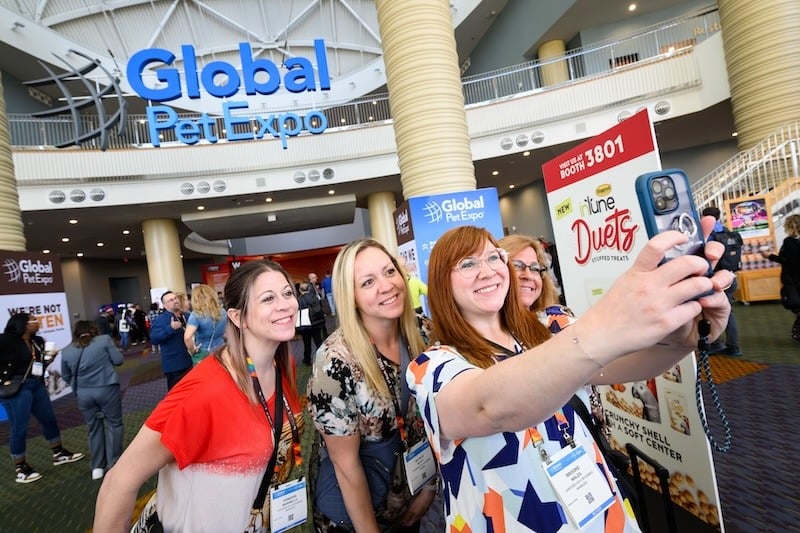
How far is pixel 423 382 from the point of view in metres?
0.96

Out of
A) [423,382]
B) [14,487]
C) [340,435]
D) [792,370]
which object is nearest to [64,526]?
[14,487]

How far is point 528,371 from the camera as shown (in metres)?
0.66

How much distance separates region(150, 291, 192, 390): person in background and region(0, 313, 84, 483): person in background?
98 cm

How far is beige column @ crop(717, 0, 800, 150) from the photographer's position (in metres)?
9.29

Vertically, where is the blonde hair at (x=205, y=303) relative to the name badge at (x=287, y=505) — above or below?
above

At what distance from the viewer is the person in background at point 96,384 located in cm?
367

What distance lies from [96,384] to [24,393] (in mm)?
1014

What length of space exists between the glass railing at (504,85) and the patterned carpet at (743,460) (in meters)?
9.00

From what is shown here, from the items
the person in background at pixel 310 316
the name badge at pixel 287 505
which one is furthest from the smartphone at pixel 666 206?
the person in background at pixel 310 316

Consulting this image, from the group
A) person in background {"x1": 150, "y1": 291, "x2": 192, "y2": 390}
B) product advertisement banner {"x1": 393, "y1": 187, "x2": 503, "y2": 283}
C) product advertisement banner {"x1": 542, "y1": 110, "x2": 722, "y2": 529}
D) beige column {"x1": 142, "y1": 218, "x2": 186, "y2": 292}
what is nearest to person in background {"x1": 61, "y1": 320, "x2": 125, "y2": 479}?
person in background {"x1": 150, "y1": 291, "x2": 192, "y2": 390}

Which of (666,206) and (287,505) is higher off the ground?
(666,206)

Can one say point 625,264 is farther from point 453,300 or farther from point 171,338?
point 171,338

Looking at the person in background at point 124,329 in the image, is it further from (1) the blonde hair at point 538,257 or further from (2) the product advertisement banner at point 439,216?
(1) the blonde hair at point 538,257

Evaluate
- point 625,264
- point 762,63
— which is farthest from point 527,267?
point 762,63
